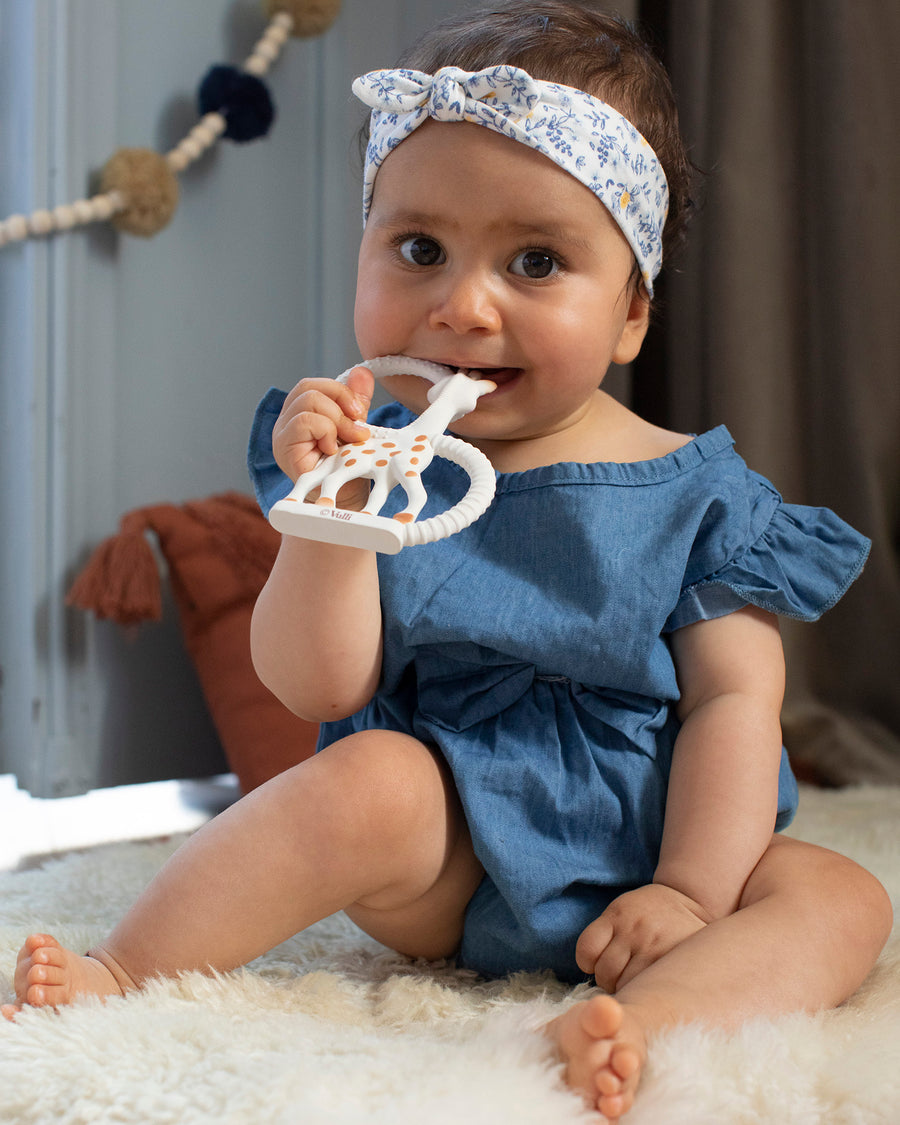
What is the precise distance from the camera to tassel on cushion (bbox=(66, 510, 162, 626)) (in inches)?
54.9

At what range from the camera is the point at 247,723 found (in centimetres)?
138

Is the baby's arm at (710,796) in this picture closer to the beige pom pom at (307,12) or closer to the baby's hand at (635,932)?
the baby's hand at (635,932)

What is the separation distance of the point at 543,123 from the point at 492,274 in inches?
4.6

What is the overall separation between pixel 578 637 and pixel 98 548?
0.81 meters

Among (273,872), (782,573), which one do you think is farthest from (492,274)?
(273,872)

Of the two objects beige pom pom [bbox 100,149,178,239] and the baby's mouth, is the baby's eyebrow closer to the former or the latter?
the baby's mouth

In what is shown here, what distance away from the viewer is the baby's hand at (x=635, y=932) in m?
0.73

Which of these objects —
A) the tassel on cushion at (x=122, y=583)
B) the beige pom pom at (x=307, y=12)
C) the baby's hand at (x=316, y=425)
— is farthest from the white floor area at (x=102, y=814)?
the beige pom pom at (x=307, y=12)

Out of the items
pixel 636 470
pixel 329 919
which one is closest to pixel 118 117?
pixel 636 470

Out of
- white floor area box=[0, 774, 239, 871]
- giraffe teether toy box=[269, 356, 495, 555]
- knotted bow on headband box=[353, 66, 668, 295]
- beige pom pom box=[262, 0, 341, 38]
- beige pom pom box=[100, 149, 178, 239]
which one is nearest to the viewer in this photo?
giraffe teether toy box=[269, 356, 495, 555]

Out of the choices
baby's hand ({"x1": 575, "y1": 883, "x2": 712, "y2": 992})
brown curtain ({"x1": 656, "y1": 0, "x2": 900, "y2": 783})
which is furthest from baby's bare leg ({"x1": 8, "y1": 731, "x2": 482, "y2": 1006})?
brown curtain ({"x1": 656, "y1": 0, "x2": 900, "y2": 783})

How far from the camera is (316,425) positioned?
30.0 inches

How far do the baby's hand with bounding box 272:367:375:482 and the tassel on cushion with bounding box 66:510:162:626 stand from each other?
2.19ft

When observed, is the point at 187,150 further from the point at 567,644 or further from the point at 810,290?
the point at 567,644
